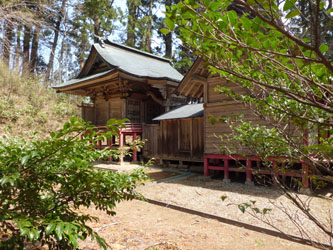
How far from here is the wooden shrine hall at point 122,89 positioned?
439 inches

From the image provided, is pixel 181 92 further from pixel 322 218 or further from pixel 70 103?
pixel 70 103

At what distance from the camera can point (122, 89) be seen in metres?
Result: 12.0

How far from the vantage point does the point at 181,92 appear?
8578 mm

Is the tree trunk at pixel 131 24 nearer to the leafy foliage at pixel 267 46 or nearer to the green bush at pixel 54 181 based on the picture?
the green bush at pixel 54 181

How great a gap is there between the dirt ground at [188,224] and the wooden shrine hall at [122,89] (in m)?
5.87

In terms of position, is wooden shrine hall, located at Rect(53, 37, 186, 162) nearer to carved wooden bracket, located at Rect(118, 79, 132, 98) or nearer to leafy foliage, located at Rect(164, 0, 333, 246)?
carved wooden bracket, located at Rect(118, 79, 132, 98)

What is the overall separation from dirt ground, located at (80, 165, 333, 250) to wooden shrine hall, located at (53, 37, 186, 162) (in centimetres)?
587

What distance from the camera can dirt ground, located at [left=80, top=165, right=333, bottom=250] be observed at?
10.6ft

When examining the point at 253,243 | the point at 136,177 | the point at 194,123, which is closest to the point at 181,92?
the point at 194,123

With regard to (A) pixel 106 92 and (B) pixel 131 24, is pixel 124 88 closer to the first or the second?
(A) pixel 106 92

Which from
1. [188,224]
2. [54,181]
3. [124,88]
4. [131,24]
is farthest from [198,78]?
[131,24]

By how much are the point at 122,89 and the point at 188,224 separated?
9.24 metres

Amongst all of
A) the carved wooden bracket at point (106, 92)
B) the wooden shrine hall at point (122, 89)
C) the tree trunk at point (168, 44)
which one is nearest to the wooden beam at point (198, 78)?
the wooden shrine hall at point (122, 89)

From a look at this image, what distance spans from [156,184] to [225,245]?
157 inches
